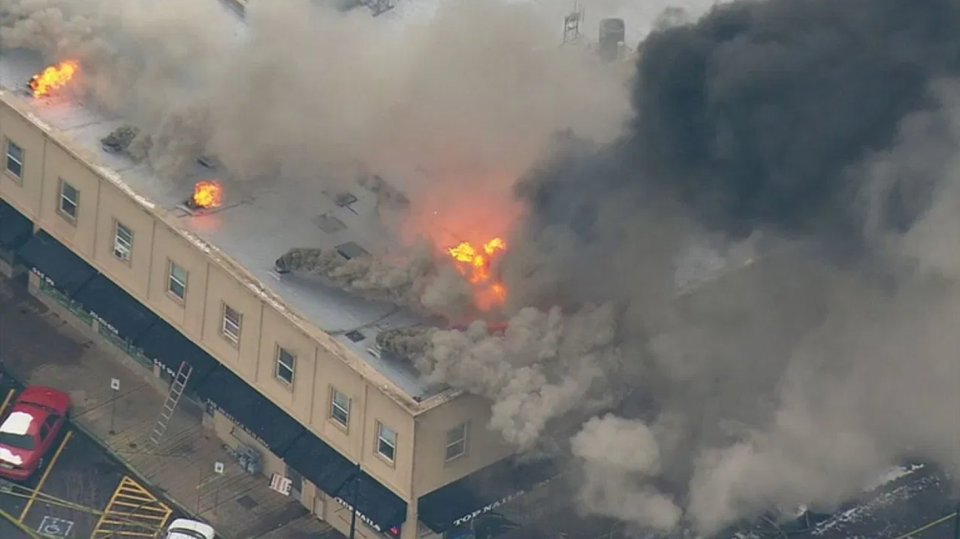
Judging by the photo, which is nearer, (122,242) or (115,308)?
(122,242)

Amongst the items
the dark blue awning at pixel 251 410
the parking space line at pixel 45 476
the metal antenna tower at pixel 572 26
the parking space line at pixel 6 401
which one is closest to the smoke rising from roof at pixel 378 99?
the metal antenna tower at pixel 572 26

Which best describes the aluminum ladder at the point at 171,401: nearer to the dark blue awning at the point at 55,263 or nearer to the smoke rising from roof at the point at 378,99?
the dark blue awning at the point at 55,263

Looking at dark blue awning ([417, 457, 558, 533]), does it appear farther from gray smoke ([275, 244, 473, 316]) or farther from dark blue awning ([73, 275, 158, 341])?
dark blue awning ([73, 275, 158, 341])

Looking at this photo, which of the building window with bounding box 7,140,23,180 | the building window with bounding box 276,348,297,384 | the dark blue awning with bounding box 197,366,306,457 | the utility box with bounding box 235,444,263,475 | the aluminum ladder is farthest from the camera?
the building window with bounding box 7,140,23,180

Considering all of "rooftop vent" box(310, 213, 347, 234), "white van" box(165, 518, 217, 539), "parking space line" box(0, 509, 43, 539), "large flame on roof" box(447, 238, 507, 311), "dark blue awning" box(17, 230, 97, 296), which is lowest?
"white van" box(165, 518, 217, 539)

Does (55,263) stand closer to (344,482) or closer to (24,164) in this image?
(24,164)

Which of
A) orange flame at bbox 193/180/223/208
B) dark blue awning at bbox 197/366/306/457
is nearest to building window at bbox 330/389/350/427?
dark blue awning at bbox 197/366/306/457

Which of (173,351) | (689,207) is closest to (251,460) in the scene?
(173,351)
